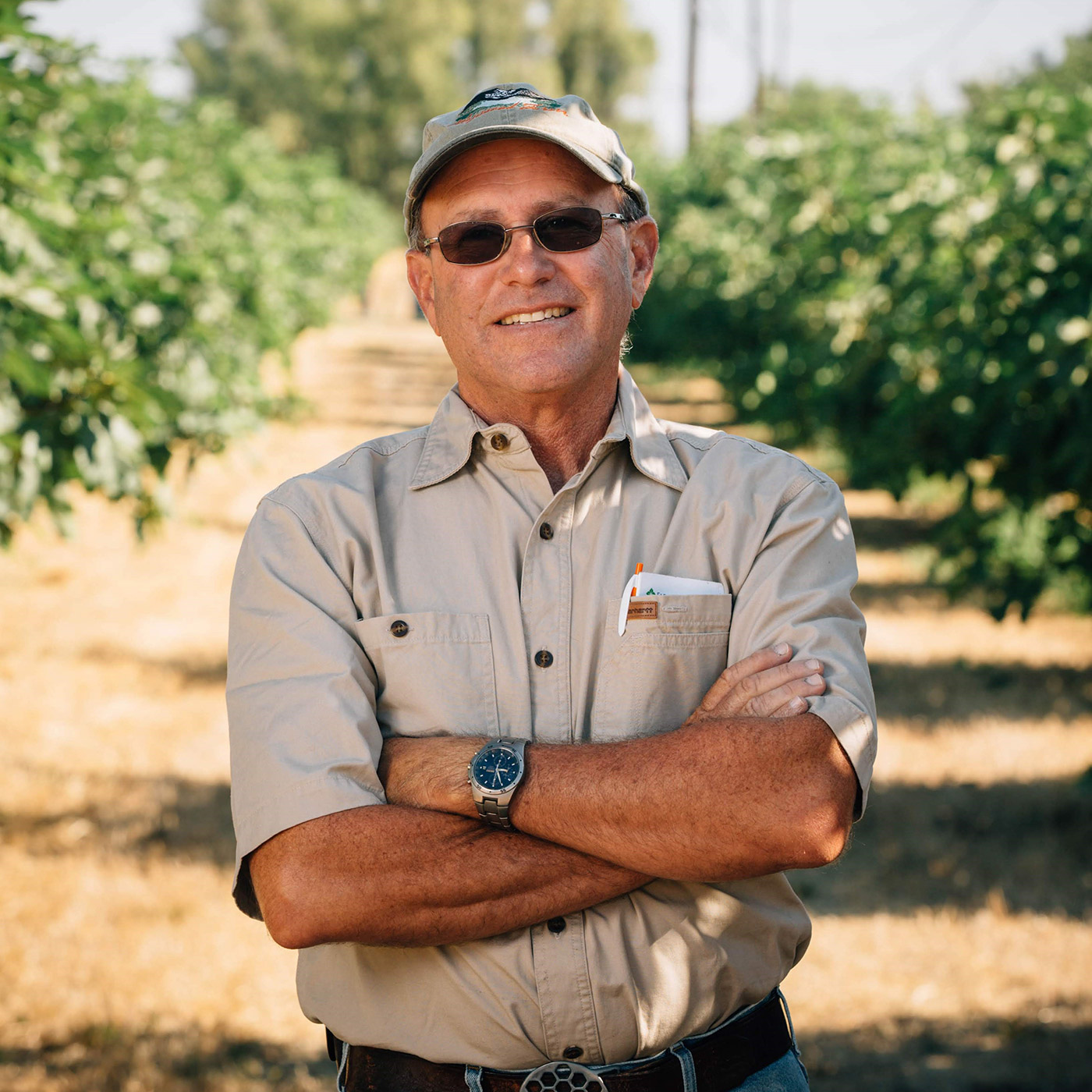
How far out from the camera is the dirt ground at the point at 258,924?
4082 millimetres

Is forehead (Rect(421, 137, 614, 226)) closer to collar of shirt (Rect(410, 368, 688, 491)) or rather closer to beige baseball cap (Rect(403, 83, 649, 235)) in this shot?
beige baseball cap (Rect(403, 83, 649, 235))

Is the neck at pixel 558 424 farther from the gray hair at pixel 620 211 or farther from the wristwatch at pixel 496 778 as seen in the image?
the wristwatch at pixel 496 778

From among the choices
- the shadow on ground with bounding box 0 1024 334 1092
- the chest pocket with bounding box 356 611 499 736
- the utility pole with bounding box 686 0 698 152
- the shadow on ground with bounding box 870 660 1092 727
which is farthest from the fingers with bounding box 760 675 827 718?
the utility pole with bounding box 686 0 698 152

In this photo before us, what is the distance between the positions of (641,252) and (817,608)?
84 cm

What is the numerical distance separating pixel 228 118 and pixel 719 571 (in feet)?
58.5

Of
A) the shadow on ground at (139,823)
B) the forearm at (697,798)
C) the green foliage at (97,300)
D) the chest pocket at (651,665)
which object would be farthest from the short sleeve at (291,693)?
the shadow on ground at (139,823)

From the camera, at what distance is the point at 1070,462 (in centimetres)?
539

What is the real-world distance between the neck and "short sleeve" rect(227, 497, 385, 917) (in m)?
0.43

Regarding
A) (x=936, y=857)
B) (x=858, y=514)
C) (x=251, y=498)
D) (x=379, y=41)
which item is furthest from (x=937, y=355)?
(x=379, y=41)

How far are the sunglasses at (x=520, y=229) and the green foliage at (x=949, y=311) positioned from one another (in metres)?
3.30

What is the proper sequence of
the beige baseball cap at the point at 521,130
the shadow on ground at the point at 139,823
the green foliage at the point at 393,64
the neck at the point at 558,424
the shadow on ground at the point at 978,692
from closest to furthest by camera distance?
the beige baseball cap at the point at 521,130
the neck at the point at 558,424
the shadow on ground at the point at 139,823
the shadow on ground at the point at 978,692
the green foliage at the point at 393,64

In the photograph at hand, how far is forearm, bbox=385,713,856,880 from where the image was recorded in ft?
6.40

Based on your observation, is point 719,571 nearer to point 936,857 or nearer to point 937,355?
point 936,857

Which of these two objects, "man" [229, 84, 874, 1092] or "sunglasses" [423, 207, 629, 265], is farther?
"sunglasses" [423, 207, 629, 265]
